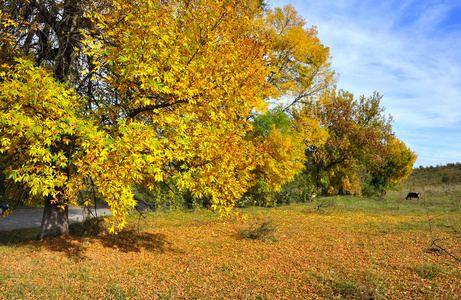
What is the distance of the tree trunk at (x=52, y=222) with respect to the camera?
9.59 meters

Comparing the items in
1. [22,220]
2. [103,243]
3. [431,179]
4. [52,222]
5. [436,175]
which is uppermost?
[436,175]

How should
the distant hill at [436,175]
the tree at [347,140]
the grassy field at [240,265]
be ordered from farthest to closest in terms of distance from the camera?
the distant hill at [436,175], the tree at [347,140], the grassy field at [240,265]

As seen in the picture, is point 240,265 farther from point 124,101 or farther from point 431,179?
point 431,179

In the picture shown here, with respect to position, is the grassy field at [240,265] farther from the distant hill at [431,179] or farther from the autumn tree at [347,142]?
the distant hill at [431,179]

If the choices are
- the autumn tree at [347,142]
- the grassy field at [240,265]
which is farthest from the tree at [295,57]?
the grassy field at [240,265]

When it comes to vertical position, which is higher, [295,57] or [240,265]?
[295,57]

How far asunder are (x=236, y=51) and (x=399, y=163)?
3324cm

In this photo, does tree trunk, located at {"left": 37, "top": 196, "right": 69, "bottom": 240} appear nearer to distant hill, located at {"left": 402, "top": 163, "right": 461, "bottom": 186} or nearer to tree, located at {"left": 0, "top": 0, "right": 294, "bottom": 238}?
tree, located at {"left": 0, "top": 0, "right": 294, "bottom": 238}

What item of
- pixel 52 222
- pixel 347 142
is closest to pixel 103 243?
pixel 52 222

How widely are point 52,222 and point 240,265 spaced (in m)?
6.59

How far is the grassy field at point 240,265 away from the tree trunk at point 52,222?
410 mm

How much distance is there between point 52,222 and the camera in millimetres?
9672

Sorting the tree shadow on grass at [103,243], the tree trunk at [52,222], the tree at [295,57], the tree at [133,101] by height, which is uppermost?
the tree at [295,57]

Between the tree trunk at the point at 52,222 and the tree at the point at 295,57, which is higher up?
the tree at the point at 295,57
